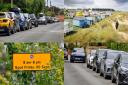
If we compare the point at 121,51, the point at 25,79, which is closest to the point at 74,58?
the point at 121,51

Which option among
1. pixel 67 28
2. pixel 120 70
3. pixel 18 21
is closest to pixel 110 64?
pixel 120 70

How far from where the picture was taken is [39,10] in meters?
16.8

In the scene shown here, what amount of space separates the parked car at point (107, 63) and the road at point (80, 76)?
16 centimetres

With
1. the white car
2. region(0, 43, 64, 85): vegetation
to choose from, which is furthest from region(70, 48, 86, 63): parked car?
A: region(0, 43, 64, 85): vegetation

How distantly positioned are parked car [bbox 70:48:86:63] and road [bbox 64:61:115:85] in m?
0.17

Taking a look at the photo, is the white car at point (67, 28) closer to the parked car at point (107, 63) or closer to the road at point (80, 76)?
the road at point (80, 76)

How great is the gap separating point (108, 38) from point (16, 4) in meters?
2.66

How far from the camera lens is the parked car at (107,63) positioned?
19.7 m

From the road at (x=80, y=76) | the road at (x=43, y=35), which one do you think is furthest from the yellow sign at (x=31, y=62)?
the road at (x=80, y=76)

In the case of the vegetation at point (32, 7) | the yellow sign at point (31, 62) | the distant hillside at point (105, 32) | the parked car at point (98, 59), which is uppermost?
the vegetation at point (32, 7)

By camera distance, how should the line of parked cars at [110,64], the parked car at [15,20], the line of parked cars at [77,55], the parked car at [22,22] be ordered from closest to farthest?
the parked car at [15,20] → the parked car at [22,22] → the line of parked cars at [110,64] → the line of parked cars at [77,55]

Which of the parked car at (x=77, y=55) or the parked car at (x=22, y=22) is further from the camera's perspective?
the parked car at (x=77, y=55)

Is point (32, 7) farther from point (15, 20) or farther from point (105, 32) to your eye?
point (105, 32)

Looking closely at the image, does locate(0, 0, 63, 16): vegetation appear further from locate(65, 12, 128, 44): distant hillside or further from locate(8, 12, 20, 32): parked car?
locate(65, 12, 128, 44): distant hillside
